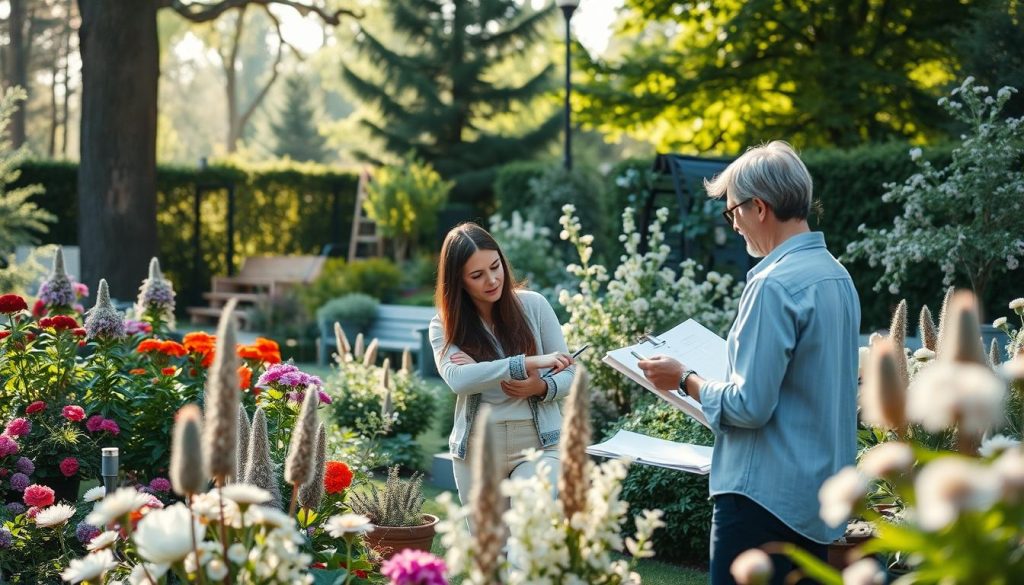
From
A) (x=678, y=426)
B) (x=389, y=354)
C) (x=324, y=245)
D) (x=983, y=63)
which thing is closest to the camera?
(x=678, y=426)

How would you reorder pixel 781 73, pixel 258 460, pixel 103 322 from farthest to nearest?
pixel 781 73 → pixel 103 322 → pixel 258 460

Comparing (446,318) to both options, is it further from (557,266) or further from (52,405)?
(557,266)

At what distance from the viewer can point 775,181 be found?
97.7 inches

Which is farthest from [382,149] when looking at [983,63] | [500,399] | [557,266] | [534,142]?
[500,399]

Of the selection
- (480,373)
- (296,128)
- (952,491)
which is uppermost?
(296,128)

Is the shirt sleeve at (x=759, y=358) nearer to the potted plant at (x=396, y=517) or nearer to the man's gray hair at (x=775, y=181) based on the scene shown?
the man's gray hair at (x=775, y=181)

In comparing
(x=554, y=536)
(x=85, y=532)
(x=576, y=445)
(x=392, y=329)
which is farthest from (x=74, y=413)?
(x=392, y=329)

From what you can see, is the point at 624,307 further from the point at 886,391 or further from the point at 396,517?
the point at 886,391

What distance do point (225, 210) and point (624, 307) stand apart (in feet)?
44.4

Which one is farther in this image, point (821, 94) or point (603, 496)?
point (821, 94)

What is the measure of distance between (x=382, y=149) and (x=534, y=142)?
3.56m

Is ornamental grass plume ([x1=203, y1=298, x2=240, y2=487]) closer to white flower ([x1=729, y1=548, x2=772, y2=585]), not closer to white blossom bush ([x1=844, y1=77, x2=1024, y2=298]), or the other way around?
white flower ([x1=729, y1=548, x2=772, y2=585])

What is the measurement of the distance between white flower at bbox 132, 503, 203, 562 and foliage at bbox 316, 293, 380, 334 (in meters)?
12.3

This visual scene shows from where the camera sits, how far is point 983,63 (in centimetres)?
1010
